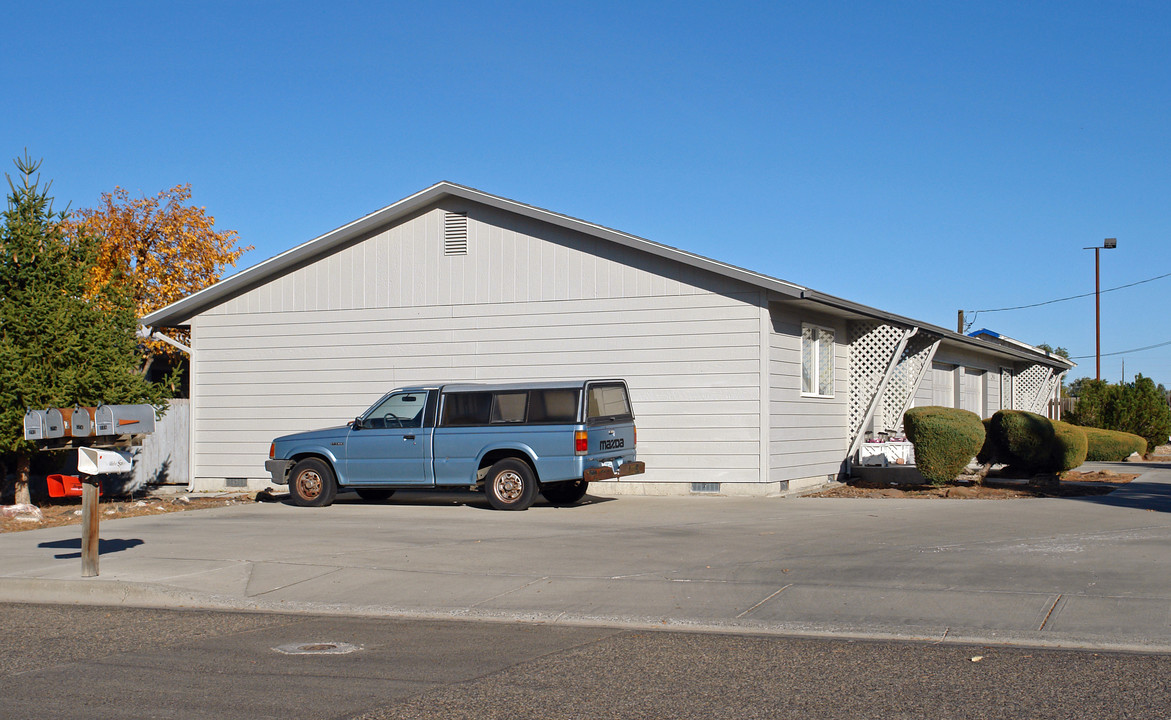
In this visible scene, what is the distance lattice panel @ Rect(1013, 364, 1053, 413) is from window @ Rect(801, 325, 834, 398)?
15838 millimetres

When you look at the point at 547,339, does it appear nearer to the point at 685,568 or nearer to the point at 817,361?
the point at 817,361

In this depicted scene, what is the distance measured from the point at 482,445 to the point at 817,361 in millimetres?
6938

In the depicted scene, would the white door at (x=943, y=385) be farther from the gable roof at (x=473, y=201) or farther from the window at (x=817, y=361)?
the window at (x=817, y=361)

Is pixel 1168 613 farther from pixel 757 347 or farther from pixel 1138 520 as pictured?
pixel 757 347

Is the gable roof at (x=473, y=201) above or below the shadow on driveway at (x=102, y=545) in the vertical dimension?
above

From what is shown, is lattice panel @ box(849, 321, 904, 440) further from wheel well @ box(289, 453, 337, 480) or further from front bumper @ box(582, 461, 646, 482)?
wheel well @ box(289, 453, 337, 480)

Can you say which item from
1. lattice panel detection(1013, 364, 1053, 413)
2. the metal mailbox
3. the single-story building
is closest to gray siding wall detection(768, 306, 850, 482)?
the single-story building

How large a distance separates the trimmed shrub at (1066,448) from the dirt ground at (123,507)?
1443 centimetres

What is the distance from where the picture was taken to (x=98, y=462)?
9.81 m

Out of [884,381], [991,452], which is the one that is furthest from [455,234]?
[991,452]

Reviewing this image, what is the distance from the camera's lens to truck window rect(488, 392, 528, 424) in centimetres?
1530

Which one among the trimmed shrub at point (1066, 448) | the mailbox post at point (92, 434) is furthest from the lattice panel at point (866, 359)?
the mailbox post at point (92, 434)

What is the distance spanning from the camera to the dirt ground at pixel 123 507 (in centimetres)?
1509

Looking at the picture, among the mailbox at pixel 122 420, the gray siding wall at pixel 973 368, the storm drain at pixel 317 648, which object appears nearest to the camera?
the storm drain at pixel 317 648
